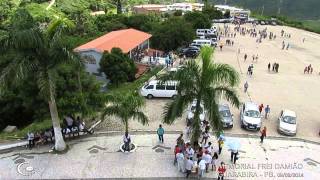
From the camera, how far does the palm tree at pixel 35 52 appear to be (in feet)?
53.0

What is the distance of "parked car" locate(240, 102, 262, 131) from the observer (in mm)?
22203

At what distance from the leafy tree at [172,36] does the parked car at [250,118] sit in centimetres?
2236

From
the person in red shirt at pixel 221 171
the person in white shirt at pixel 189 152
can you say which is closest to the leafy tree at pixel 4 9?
the person in white shirt at pixel 189 152

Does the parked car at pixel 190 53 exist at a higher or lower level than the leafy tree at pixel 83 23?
lower

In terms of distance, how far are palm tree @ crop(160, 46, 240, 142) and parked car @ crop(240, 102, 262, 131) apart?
5.85m

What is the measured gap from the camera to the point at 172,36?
45.1 m

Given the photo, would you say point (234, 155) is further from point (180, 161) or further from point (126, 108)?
point (126, 108)

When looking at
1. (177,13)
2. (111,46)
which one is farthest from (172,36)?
(177,13)

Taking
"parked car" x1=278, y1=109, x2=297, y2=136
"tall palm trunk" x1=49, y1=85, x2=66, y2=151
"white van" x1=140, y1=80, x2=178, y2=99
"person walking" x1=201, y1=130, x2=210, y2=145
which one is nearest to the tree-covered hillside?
"white van" x1=140, y1=80, x2=178, y2=99

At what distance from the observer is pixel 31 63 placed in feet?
55.0

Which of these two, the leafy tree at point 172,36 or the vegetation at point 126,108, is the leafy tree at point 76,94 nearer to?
the vegetation at point 126,108

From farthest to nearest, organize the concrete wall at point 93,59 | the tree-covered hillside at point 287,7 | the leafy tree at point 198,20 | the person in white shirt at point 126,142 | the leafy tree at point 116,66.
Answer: the tree-covered hillside at point 287,7
the leafy tree at point 198,20
the concrete wall at point 93,59
the leafy tree at point 116,66
the person in white shirt at point 126,142

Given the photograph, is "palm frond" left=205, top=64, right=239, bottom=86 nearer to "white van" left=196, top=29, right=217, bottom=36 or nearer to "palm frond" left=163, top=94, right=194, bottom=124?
"palm frond" left=163, top=94, right=194, bottom=124

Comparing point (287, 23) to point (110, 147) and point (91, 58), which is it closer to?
point (91, 58)
